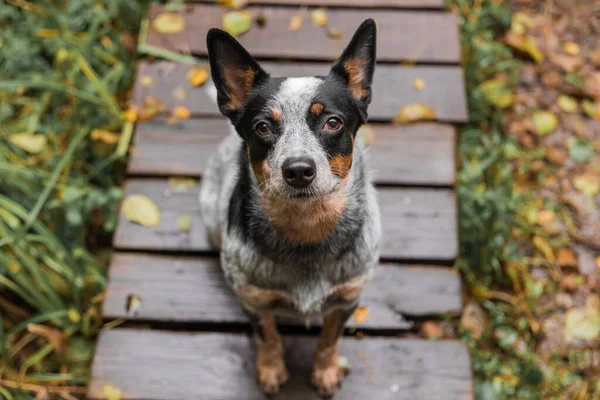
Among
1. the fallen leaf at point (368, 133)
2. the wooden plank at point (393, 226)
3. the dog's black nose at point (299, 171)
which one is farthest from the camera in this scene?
the fallen leaf at point (368, 133)

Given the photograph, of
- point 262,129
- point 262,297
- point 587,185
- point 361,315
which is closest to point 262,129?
point 262,129

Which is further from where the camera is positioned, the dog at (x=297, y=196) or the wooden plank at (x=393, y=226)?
the wooden plank at (x=393, y=226)

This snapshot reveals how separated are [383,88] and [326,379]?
5.40 feet

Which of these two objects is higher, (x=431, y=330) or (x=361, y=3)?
(x=361, y=3)

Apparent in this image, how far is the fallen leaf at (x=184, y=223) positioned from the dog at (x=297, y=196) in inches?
16.6

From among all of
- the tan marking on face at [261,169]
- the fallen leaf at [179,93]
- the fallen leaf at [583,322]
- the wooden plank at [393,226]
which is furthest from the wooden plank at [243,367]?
the fallen leaf at [179,93]

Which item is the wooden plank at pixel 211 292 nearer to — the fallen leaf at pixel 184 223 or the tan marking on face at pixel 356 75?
the fallen leaf at pixel 184 223

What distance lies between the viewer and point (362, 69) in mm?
2094

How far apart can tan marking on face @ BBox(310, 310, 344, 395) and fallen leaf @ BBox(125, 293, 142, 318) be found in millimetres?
902

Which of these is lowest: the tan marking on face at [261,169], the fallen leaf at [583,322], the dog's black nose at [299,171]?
the fallen leaf at [583,322]

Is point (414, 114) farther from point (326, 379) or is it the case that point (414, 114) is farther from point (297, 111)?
point (326, 379)

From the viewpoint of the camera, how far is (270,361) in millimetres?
2604

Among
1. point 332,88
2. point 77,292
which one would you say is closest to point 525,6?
point 332,88

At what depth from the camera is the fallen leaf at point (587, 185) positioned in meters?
3.50
